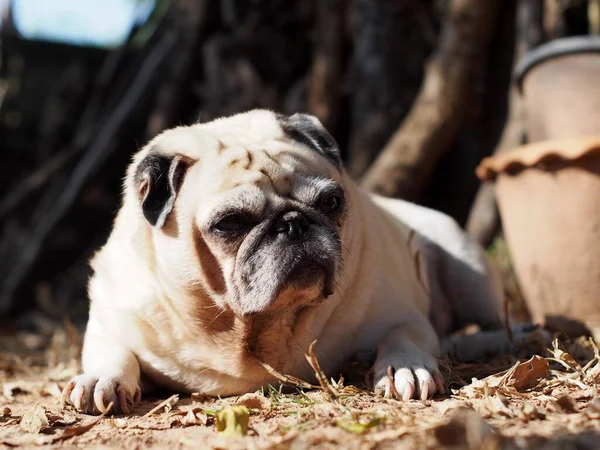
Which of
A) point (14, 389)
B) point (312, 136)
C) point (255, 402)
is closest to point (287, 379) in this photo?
point (255, 402)

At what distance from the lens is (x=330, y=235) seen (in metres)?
2.15

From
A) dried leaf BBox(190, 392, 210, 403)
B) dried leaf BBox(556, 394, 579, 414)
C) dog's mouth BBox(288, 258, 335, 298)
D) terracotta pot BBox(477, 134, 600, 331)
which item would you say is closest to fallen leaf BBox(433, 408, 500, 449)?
dried leaf BBox(556, 394, 579, 414)

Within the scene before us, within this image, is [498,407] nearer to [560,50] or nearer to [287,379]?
[287,379]

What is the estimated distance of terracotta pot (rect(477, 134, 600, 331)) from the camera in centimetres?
334

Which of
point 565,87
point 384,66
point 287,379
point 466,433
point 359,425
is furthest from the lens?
point 384,66

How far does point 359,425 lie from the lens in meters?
1.63

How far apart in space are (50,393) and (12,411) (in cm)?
29

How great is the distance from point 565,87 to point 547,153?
0.51 metres

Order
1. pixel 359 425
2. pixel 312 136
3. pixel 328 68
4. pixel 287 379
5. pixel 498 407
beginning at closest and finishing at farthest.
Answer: pixel 359 425
pixel 498 407
pixel 287 379
pixel 312 136
pixel 328 68

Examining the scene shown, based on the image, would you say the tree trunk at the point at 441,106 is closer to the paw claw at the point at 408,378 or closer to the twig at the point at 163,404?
the paw claw at the point at 408,378

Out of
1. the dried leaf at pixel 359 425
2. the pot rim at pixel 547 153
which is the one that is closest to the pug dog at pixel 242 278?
the dried leaf at pixel 359 425

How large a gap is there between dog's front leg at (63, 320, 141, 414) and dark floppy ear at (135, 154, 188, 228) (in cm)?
44

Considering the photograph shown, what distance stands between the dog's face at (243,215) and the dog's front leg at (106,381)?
32 cm

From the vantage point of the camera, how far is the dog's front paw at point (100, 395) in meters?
2.12
